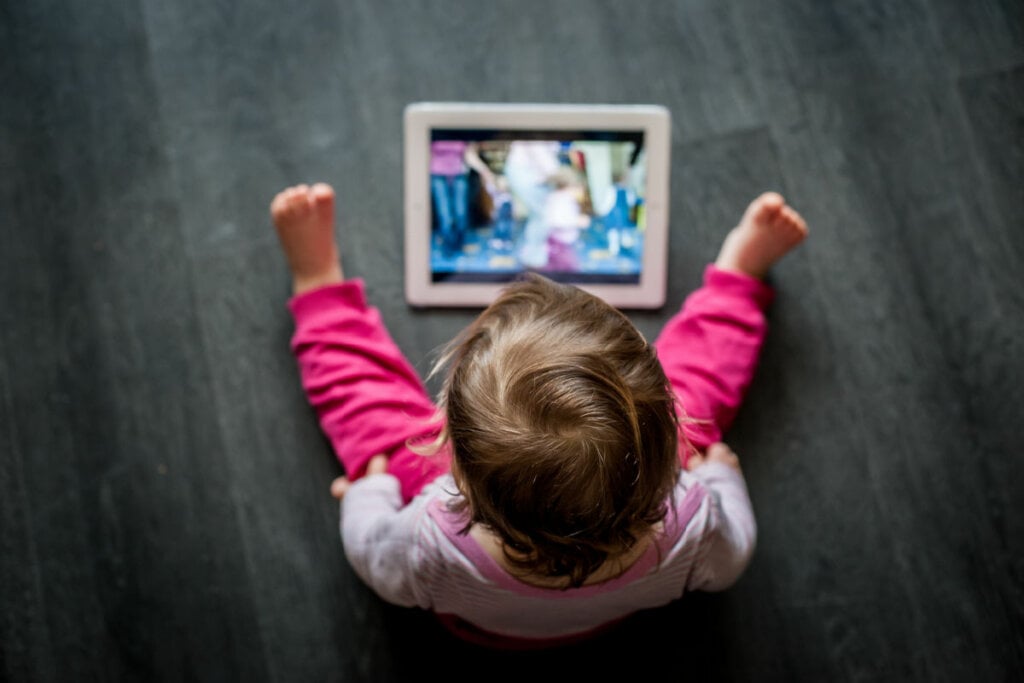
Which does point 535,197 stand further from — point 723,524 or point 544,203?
→ point 723,524

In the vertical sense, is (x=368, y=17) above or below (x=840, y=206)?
above

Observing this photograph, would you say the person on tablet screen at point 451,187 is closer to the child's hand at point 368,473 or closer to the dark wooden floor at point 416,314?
the dark wooden floor at point 416,314

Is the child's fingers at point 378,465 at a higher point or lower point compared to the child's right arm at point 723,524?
higher

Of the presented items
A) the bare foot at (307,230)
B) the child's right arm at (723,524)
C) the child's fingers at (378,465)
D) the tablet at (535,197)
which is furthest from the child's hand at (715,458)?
the bare foot at (307,230)

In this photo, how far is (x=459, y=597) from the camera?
0.66m

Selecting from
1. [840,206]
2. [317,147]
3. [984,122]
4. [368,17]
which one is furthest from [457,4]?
[984,122]

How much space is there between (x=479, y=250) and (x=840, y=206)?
1.25 feet

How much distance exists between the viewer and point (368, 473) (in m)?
0.78

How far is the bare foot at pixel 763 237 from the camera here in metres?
0.80

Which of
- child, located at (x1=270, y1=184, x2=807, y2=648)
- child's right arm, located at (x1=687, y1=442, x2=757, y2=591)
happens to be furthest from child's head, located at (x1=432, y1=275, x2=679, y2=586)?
child's right arm, located at (x1=687, y1=442, x2=757, y2=591)

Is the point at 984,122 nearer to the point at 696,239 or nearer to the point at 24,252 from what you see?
the point at 696,239

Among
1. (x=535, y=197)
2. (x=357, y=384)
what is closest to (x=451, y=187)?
(x=535, y=197)

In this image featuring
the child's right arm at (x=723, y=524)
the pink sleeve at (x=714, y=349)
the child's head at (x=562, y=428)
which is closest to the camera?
the child's head at (x=562, y=428)

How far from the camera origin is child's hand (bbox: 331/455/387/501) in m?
0.78
